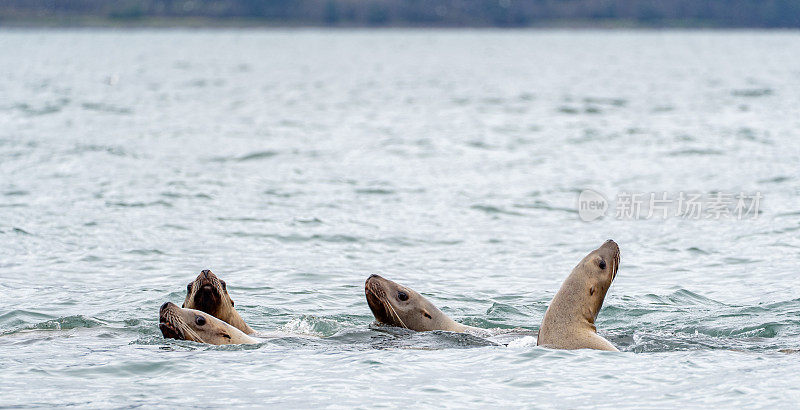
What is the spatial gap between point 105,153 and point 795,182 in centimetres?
1656

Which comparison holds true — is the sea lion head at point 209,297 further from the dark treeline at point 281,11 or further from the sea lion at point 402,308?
the dark treeline at point 281,11

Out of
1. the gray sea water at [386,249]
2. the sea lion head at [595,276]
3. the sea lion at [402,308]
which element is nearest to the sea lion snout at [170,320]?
the gray sea water at [386,249]

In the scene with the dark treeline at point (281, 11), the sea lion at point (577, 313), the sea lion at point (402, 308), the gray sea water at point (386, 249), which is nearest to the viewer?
the gray sea water at point (386, 249)

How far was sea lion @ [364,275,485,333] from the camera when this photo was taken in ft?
36.0

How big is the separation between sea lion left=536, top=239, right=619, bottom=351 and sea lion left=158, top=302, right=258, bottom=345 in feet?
9.52

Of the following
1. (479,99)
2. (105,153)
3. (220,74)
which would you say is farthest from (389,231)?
(220,74)

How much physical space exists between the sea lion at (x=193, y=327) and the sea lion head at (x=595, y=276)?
10.5ft

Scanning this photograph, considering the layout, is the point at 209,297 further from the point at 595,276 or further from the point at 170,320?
the point at 595,276

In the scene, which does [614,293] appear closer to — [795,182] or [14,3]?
[795,182]

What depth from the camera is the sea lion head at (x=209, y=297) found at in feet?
35.2

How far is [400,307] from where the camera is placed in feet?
36.2

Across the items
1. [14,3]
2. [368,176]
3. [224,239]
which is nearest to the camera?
[224,239]

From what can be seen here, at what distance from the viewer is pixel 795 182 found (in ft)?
73.4

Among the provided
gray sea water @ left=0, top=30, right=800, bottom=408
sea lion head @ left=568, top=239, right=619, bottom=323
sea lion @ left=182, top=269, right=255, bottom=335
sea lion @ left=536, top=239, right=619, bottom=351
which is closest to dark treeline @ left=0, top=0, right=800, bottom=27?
gray sea water @ left=0, top=30, right=800, bottom=408
